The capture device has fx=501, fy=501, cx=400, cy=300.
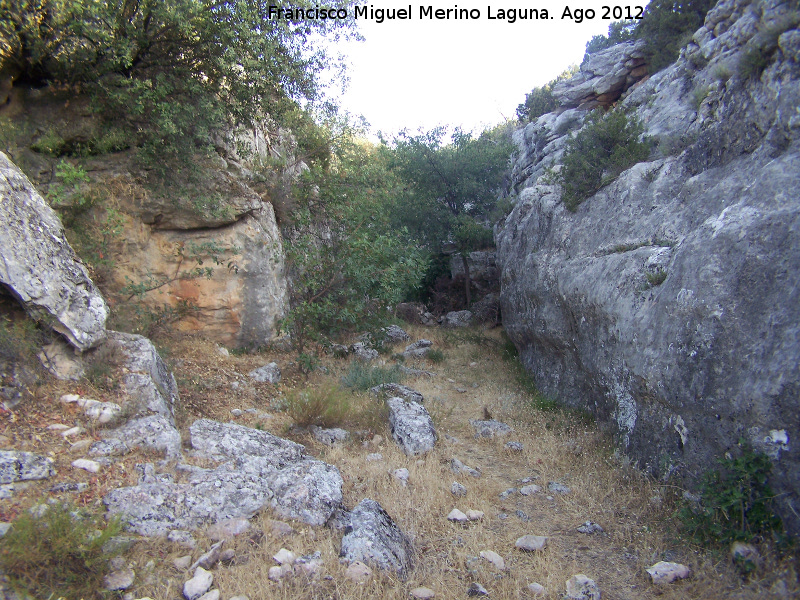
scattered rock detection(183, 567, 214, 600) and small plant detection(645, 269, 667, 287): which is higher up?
small plant detection(645, 269, 667, 287)

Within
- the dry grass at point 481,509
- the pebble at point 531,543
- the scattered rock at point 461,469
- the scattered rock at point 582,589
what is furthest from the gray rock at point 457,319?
the scattered rock at point 582,589

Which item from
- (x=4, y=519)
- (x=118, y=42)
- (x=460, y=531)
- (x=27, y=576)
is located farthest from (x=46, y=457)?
(x=118, y=42)

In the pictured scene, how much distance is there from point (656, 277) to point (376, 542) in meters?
3.88

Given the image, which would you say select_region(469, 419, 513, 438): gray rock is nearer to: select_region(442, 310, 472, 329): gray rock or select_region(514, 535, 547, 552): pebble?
select_region(514, 535, 547, 552): pebble

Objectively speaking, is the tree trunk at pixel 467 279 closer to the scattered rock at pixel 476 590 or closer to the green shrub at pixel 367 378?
the green shrub at pixel 367 378

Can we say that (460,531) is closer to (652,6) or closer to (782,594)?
(782,594)

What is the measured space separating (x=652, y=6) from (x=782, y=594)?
49.7 ft

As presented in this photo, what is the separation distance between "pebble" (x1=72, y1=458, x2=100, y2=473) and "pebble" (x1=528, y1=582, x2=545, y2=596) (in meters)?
3.45

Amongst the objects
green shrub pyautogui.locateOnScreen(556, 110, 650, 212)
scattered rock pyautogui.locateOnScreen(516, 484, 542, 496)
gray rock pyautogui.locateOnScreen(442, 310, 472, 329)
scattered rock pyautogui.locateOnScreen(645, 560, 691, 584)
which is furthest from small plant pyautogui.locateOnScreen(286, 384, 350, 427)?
gray rock pyautogui.locateOnScreen(442, 310, 472, 329)

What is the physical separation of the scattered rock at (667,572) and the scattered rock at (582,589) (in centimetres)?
41

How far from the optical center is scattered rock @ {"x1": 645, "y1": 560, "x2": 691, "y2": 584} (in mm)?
3471

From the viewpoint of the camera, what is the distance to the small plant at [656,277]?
5255 millimetres

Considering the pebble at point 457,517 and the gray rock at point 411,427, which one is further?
the gray rock at point 411,427

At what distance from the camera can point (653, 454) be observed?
4773mm
